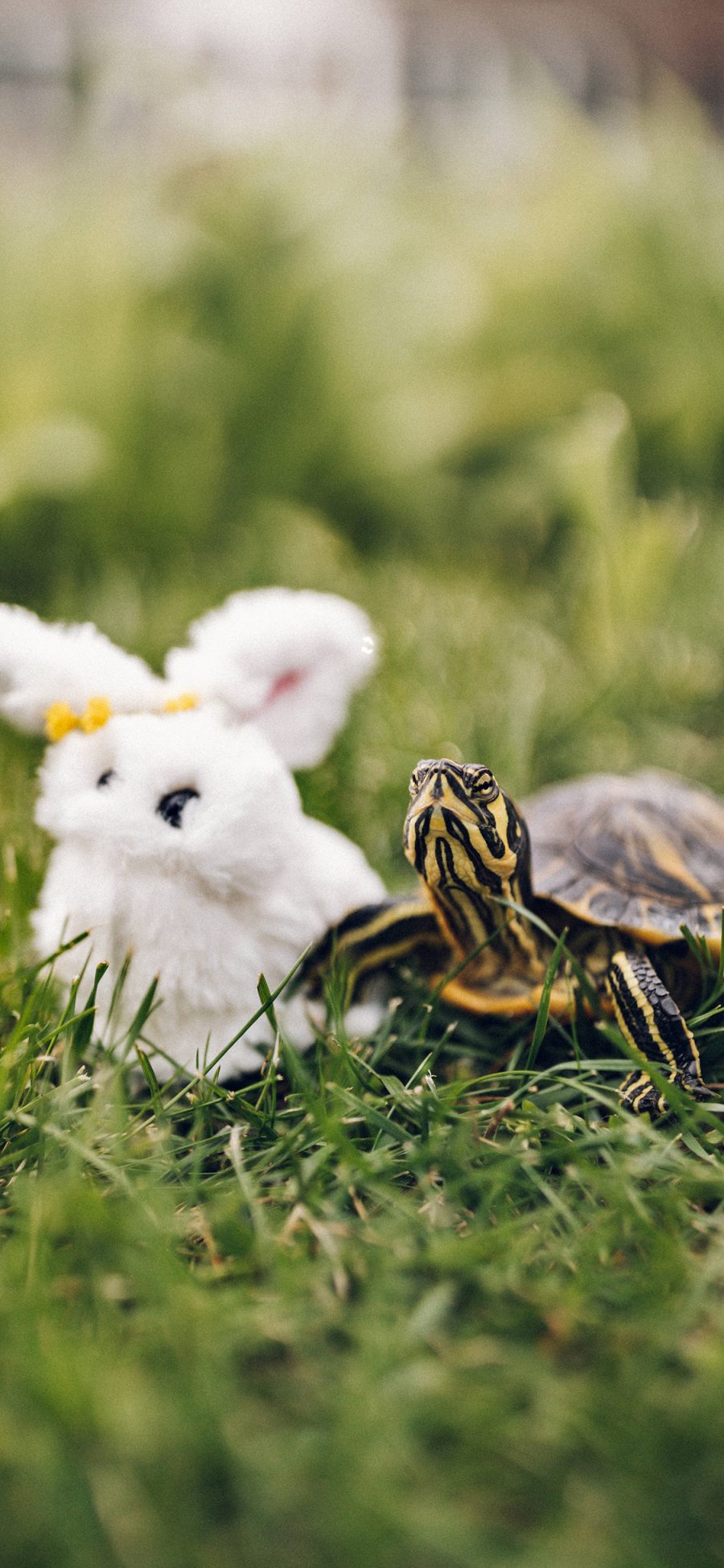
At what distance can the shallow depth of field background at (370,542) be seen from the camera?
902 mm

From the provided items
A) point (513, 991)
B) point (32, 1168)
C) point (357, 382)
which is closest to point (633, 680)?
point (513, 991)

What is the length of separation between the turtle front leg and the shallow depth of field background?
0.37ft

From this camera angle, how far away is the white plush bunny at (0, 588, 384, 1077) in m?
1.41

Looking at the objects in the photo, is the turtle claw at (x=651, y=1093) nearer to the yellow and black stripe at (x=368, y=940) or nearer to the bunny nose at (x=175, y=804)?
the yellow and black stripe at (x=368, y=940)

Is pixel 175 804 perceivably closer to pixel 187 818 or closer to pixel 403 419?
pixel 187 818

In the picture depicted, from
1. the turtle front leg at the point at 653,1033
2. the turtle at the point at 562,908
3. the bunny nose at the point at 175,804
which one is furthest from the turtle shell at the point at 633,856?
the bunny nose at the point at 175,804

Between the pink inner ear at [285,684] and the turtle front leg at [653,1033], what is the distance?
64cm

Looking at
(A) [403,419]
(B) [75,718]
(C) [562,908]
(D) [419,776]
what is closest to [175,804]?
(B) [75,718]

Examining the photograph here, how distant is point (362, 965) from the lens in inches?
63.2

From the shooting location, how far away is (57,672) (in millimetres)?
1516

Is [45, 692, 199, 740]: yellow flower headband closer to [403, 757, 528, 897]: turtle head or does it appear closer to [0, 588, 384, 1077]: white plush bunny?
[0, 588, 384, 1077]: white plush bunny

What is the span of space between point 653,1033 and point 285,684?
735 millimetres

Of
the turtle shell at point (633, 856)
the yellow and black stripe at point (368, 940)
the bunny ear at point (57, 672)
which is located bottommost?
the yellow and black stripe at point (368, 940)

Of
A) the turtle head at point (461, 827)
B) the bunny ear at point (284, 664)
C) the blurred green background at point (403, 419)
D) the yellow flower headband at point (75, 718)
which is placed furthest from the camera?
the blurred green background at point (403, 419)
